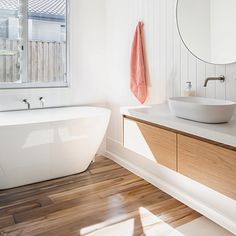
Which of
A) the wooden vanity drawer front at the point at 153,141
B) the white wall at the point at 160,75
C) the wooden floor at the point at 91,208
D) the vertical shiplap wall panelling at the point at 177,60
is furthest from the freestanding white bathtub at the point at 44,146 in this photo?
the vertical shiplap wall panelling at the point at 177,60

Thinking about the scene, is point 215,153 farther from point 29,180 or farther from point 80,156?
point 29,180

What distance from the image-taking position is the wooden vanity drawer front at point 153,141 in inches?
66.3

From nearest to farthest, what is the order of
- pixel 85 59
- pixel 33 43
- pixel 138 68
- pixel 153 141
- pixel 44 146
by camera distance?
pixel 153 141, pixel 44 146, pixel 138 68, pixel 33 43, pixel 85 59

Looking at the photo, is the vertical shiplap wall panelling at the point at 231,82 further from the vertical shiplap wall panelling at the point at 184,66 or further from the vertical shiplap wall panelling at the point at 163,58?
the vertical shiplap wall panelling at the point at 184,66

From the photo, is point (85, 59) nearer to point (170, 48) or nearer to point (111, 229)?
point (170, 48)

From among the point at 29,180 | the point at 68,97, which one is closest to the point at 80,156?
the point at 29,180

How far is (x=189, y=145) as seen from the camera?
1.54m

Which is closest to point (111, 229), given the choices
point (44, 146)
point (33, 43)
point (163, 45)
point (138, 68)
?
point (44, 146)

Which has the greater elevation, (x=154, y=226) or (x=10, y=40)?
(x=10, y=40)

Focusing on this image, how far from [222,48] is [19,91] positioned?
220cm

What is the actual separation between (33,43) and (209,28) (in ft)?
6.84

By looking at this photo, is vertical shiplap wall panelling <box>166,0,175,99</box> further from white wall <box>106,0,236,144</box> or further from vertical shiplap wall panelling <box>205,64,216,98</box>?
vertical shiplap wall panelling <box>205,64,216,98</box>

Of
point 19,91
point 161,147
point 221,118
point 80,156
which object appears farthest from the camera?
point 19,91

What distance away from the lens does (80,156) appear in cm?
282
